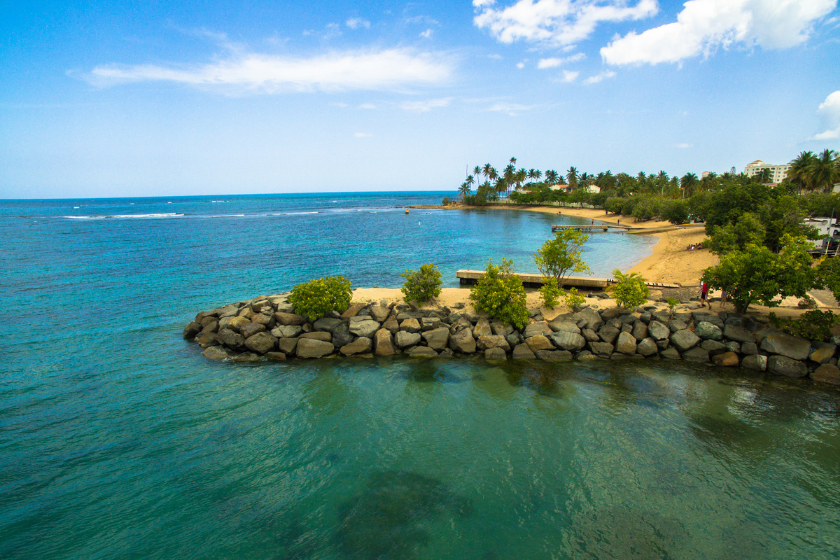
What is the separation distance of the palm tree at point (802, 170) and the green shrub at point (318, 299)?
94763 mm

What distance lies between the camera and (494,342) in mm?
22641

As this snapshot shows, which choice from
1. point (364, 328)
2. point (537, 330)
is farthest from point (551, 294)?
point (364, 328)

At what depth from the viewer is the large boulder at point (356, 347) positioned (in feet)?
74.3

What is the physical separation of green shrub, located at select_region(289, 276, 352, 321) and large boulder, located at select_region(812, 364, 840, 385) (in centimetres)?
2506

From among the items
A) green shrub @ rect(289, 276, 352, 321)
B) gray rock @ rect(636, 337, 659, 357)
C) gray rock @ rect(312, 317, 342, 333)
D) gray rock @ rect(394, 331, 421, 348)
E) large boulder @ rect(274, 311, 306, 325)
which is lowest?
gray rock @ rect(636, 337, 659, 357)

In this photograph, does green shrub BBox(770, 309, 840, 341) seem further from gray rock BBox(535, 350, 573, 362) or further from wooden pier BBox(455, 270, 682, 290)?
wooden pier BBox(455, 270, 682, 290)

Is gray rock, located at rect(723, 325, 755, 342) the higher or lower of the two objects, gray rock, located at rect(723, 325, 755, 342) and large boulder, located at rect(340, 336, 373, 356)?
the higher

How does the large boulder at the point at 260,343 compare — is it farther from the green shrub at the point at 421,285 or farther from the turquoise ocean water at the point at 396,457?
the green shrub at the point at 421,285

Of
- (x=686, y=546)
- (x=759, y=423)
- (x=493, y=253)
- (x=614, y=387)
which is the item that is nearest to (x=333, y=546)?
(x=686, y=546)

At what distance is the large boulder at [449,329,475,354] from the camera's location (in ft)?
74.4

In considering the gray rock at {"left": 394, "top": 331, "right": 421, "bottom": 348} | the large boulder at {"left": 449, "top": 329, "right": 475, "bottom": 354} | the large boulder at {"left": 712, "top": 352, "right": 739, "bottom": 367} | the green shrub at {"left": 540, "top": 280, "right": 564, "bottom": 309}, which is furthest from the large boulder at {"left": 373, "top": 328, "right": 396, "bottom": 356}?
the large boulder at {"left": 712, "top": 352, "right": 739, "bottom": 367}

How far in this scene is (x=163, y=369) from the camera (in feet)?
67.2

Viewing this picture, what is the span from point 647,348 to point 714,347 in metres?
3.39

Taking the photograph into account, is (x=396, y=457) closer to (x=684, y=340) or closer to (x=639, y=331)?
(x=639, y=331)
